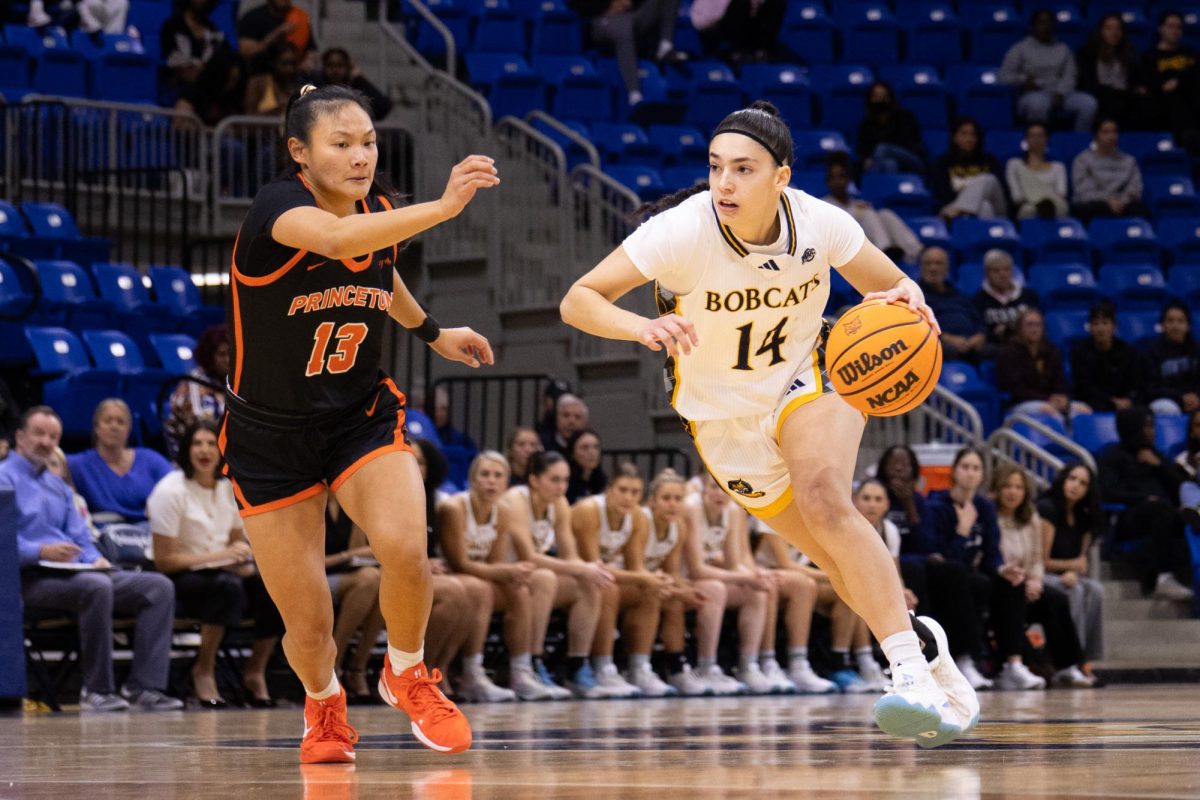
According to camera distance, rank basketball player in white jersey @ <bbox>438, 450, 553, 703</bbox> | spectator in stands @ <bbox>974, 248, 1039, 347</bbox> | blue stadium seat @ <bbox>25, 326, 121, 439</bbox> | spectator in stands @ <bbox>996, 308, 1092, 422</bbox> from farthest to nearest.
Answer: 1. spectator in stands @ <bbox>974, 248, 1039, 347</bbox>
2. spectator in stands @ <bbox>996, 308, 1092, 422</bbox>
3. blue stadium seat @ <bbox>25, 326, 121, 439</bbox>
4. basketball player in white jersey @ <bbox>438, 450, 553, 703</bbox>

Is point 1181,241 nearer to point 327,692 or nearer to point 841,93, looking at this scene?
point 841,93

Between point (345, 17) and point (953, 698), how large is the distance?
12.8 m

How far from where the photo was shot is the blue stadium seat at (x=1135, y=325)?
1527 cm

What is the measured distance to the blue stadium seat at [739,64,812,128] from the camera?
55.8 ft

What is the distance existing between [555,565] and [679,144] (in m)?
6.51

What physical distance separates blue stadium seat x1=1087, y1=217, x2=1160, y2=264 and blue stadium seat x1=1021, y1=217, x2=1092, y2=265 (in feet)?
0.54

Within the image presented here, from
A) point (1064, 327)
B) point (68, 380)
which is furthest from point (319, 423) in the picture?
point (1064, 327)

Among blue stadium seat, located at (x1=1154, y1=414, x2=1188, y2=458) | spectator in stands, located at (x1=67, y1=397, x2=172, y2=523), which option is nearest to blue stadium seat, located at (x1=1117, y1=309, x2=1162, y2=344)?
blue stadium seat, located at (x1=1154, y1=414, x2=1188, y2=458)

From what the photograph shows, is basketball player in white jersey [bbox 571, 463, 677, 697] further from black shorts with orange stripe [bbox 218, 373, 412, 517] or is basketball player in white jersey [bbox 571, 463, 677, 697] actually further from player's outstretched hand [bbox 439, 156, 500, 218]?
player's outstretched hand [bbox 439, 156, 500, 218]

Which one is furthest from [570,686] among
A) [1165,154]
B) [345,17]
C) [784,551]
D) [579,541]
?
[1165,154]

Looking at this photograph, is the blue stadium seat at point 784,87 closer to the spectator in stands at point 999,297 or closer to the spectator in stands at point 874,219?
the spectator in stands at point 874,219

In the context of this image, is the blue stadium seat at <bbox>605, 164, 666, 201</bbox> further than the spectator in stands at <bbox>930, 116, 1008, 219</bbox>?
No

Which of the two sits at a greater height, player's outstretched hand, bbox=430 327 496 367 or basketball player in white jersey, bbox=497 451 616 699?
player's outstretched hand, bbox=430 327 496 367

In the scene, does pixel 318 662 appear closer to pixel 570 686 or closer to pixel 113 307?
pixel 570 686
